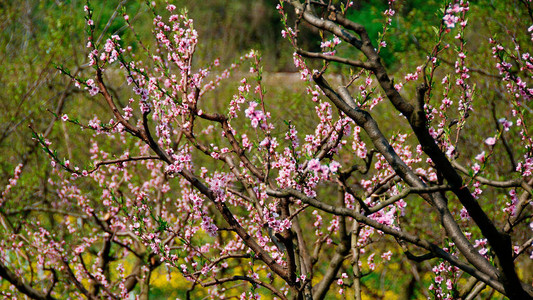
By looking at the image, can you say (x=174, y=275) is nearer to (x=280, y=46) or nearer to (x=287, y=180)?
(x=287, y=180)

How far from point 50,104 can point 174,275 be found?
182 inches

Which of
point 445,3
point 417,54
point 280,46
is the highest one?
point 280,46

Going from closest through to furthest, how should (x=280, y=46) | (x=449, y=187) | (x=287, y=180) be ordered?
(x=449, y=187), (x=287, y=180), (x=280, y=46)

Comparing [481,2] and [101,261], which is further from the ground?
[481,2]

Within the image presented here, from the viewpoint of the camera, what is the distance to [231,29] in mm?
16422

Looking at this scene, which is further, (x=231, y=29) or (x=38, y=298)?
(x=231, y=29)

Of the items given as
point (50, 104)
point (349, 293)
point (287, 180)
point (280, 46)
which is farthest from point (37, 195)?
point (280, 46)

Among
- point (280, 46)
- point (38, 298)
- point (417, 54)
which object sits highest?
point (280, 46)

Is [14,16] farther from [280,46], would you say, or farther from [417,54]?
[280,46]

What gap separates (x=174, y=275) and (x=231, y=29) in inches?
312

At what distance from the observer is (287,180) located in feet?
13.6

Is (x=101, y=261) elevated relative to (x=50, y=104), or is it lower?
lower

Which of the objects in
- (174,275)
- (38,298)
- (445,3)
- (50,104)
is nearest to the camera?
(445,3)

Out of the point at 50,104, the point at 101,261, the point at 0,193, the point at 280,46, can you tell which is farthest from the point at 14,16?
the point at 280,46
